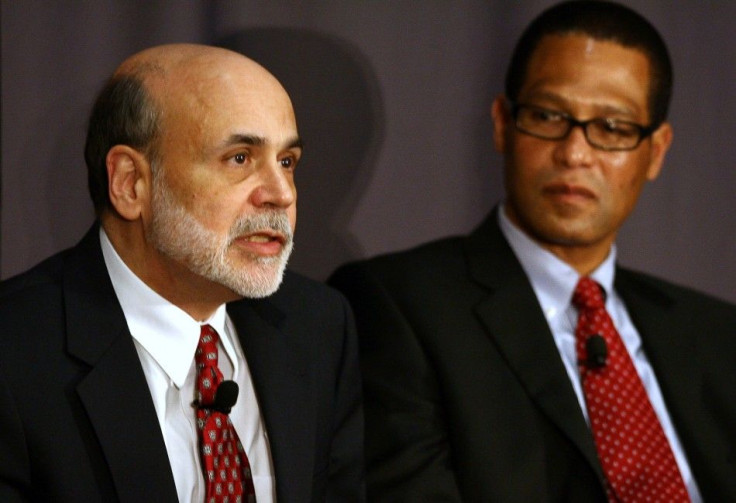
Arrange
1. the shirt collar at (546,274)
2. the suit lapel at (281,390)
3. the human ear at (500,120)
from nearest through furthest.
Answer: the suit lapel at (281,390) < the shirt collar at (546,274) < the human ear at (500,120)

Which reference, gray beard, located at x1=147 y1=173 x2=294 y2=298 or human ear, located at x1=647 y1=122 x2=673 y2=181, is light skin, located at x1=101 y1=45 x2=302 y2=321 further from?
human ear, located at x1=647 y1=122 x2=673 y2=181

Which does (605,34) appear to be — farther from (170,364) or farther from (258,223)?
(170,364)

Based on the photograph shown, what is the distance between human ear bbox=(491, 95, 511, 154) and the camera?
2.42 metres

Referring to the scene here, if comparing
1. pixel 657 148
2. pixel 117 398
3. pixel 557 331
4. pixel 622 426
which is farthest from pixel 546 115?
pixel 117 398

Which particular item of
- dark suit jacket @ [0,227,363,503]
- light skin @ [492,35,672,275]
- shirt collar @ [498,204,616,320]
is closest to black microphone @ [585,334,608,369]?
shirt collar @ [498,204,616,320]

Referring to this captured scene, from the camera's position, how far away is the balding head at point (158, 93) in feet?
5.62

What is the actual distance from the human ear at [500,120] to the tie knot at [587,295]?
37cm

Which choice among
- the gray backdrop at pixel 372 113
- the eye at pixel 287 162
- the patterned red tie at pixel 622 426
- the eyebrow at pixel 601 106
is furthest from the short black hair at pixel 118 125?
the patterned red tie at pixel 622 426

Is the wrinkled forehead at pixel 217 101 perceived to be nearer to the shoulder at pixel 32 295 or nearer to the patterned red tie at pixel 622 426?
the shoulder at pixel 32 295

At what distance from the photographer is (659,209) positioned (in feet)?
9.27

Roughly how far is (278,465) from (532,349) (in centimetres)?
64

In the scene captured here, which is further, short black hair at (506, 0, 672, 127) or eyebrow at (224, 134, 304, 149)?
short black hair at (506, 0, 672, 127)

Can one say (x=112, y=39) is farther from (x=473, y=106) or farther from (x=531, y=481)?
(x=531, y=481)

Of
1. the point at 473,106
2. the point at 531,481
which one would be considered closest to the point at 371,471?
the point at 531,481
